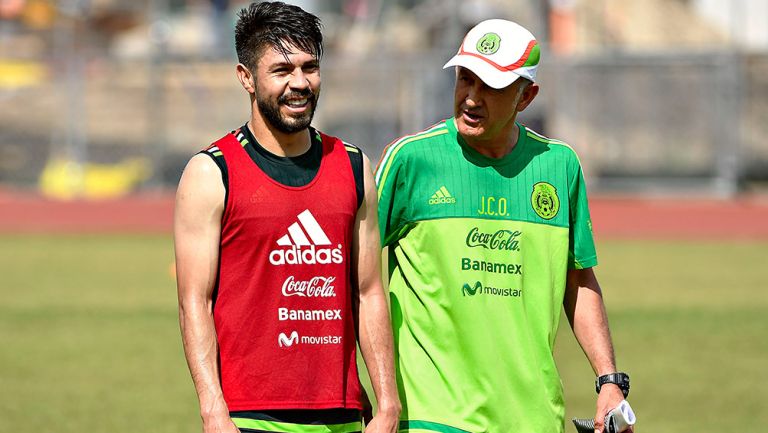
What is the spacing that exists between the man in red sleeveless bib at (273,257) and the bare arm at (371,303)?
0.04 metres

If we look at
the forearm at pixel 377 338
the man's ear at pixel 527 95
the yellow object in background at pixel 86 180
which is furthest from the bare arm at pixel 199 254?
the yellow object in background at pixel 86 180

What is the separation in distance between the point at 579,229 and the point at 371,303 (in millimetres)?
913

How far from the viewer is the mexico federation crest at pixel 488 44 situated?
472 cm

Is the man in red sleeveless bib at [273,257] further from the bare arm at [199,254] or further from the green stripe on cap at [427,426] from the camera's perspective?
the green stripe on cap at [427,426]

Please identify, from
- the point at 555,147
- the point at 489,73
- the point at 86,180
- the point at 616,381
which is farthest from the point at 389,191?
the point at 86,180

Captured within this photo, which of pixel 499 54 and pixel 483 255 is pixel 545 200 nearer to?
pixel 483 255

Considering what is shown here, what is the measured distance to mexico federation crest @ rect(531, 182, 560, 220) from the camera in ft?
15.9

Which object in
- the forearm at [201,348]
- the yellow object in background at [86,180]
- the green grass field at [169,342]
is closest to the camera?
the forearm at [201,348]

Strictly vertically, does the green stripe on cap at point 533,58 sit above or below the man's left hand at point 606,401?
above

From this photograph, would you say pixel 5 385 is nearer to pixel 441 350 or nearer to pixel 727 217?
pixel 441 350

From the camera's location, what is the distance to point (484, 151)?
4.89 metres

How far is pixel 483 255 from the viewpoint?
4.76m

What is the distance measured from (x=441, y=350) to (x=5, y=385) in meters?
6.68

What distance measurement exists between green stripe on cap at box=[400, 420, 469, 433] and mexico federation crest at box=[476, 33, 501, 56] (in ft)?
4.26
